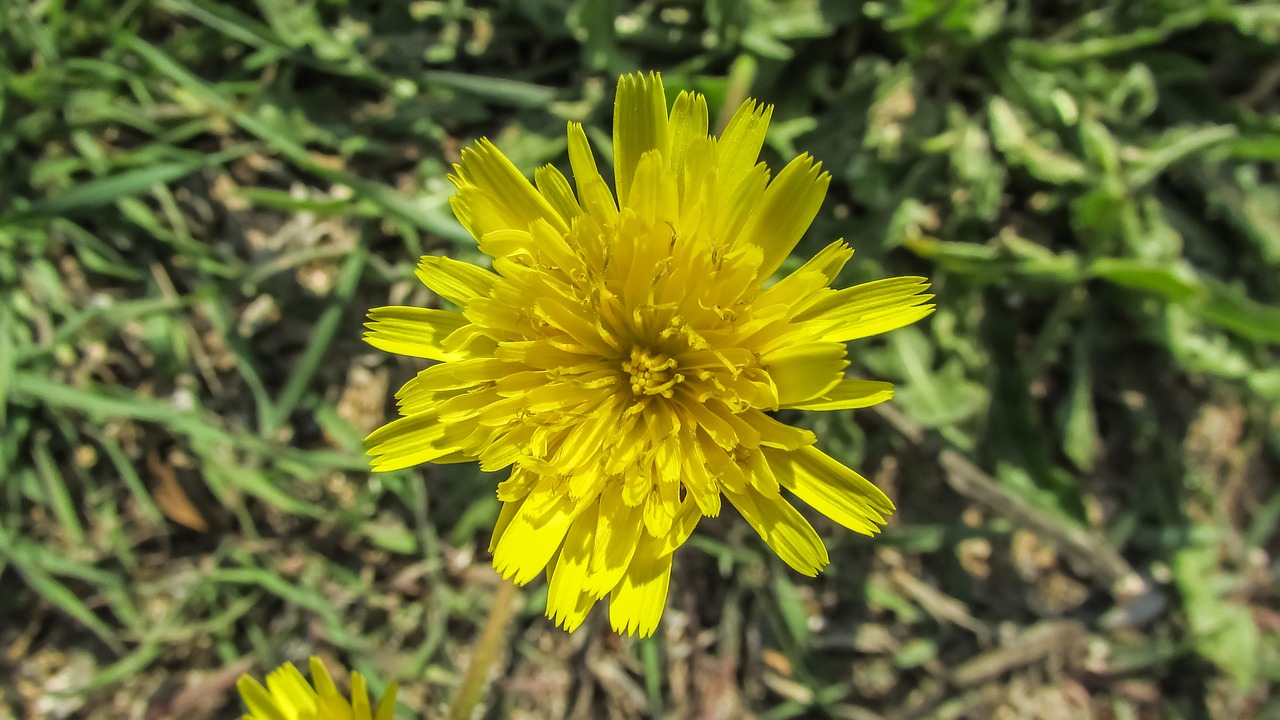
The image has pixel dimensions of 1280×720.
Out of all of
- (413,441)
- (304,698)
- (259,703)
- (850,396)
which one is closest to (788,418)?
(850,396)

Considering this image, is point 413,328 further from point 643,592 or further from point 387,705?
point 387,705

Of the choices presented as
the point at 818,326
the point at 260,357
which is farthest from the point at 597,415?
the point at 260,357

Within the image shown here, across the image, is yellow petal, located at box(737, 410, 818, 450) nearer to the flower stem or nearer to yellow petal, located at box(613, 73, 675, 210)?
yellow petal, located at box(613, 73, 675, 210)

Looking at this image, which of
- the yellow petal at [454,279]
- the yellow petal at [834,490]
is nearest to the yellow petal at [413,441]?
the yellow petal at [454,279]

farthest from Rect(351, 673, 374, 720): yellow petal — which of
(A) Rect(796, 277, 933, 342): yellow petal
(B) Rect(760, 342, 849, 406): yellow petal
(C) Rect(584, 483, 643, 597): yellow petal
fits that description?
(A) Rect(796, 277, 933, 342): yellow petal

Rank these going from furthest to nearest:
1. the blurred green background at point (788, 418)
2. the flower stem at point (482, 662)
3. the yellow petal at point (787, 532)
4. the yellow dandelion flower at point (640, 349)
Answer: the blurred green background at point (788, 418) → the flower stem at point (482, 662) → the yellow petal at point (787, 532) → the yellow dandelion flower at point (640, 349)

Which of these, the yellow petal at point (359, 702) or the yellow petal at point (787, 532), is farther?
the yellow petal at point (359, 702)

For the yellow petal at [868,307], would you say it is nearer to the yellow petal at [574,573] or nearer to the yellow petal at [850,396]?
the yellow petal at [850,396]
